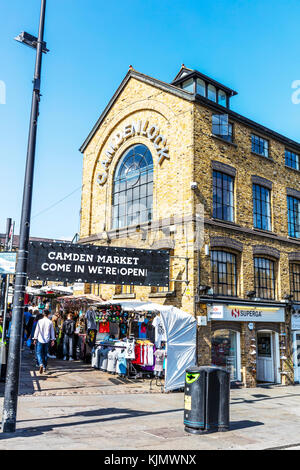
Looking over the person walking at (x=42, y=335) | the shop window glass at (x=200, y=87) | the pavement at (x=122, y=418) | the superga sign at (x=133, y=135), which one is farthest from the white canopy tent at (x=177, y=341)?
the shop window glass at (x=200, y=87)

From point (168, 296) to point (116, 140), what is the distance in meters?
8.07

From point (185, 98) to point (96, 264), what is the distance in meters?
7.68

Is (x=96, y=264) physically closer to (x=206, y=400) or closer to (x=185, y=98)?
(x=206, y=400)

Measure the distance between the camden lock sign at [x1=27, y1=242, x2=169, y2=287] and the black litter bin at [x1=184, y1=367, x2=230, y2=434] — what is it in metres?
4.98

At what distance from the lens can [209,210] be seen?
51.7ft

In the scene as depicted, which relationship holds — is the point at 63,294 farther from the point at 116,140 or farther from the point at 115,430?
the point at 115,430

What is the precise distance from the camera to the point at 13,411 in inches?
295

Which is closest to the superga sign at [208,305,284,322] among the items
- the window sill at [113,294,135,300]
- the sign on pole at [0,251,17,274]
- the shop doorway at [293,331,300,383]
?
the shop doorway at [293,331,300,383]

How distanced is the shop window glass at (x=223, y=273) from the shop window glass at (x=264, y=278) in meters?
1.32

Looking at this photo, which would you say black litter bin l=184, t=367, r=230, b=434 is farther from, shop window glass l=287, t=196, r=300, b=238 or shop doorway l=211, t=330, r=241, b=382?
shop window glass l=287, t=196, r=300, b=238

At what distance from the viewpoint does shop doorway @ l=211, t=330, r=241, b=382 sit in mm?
15312

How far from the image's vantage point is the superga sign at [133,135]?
17125 millimetres

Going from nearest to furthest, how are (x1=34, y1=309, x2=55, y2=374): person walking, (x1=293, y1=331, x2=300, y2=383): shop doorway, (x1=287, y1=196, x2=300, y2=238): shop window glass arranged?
(x1=34, y1=309, x2=55, y2=374): person walking, (x1=293, y1=331, x2=300, y2=383): shop doorway, (x1=287, y1=196, x2=300, y2=238): shop window glass

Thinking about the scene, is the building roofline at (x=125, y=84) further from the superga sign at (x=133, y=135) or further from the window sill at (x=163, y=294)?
the window sill at (x=163, y=294)
